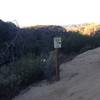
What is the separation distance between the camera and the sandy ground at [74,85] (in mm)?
14618

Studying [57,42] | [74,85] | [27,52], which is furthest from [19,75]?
[27,52]

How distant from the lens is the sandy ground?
14618 millimetres

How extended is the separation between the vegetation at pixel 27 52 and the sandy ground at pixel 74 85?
0.63 metres

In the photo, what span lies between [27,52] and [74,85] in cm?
719

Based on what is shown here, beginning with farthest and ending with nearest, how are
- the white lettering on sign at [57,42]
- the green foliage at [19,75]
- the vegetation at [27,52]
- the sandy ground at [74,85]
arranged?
1. the white lettering on sign at [57,42]
2. the vegetation at [27,52]
3. the green foliage at [19,75]
4. the sandy ground at [74,85]

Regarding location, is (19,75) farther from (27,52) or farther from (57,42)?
(27,52)

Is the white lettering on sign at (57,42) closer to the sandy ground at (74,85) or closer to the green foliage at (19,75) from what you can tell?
the sandy ground at (74,85)

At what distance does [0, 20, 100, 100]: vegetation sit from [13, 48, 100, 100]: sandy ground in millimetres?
629

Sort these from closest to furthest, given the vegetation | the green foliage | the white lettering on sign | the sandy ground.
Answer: the sandy ground < the green foliage < the vegetation < the white lettering on sign

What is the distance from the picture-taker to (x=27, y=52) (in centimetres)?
2308

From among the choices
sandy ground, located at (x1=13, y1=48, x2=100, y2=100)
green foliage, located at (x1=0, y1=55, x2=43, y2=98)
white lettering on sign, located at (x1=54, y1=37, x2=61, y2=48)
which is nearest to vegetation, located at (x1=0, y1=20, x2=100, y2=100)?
green foliage, located at (x1=0, y1=55, x2=43, y2=98)

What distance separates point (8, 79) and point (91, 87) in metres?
3.93

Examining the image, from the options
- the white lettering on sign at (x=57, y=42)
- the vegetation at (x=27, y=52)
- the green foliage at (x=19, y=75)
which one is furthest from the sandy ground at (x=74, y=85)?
the white lettering on sign at (x=57, y=42)

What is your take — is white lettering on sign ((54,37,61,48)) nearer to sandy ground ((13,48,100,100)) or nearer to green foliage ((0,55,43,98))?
sandy ground ((13,48,100,100))
